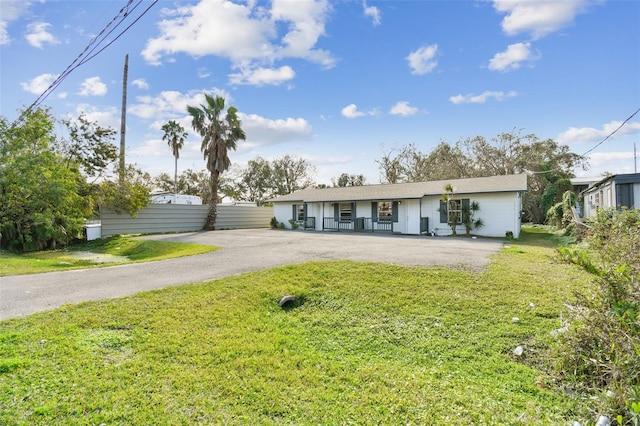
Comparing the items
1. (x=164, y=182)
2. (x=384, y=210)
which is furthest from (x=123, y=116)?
(x=164, y=182)

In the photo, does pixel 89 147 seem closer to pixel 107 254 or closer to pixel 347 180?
pixel 107 254

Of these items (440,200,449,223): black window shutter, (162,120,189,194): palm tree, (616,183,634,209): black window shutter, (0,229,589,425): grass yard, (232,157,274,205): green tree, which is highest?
(162,120,189,194): palm tree

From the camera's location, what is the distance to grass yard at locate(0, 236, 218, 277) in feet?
32.9

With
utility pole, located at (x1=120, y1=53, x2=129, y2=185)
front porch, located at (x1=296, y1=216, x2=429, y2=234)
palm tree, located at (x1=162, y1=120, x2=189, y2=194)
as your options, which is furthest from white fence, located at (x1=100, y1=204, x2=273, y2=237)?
palm tree, located at (x1=162, y1=120, x2=189, y2=194)

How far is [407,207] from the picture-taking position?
19500 millimetres

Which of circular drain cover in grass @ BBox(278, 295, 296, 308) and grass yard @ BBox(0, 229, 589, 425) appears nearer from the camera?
grass yard @ BBox(0, 229, 589, 425)

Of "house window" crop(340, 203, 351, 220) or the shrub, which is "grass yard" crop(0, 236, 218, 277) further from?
"house window" crop(340, 203, 351, 220)

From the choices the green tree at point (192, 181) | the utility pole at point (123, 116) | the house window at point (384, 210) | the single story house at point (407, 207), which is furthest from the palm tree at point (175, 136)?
the house window at point (384, 210)

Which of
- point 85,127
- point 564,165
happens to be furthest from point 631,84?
point 85,127

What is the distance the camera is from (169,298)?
5.31 meters

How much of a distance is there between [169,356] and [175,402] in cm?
93

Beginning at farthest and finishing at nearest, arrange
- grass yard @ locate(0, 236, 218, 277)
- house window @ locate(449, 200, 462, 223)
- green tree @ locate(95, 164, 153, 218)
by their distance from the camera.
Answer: house window @ locate(449, 200, 462, 223), green tree @ locate(95, 164, 153, 218), grass yard @ locate(0, 236, 218, 277)

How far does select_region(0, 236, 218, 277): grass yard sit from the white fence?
178 cm

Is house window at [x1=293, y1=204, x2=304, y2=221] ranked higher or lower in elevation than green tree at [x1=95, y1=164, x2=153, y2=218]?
lower
